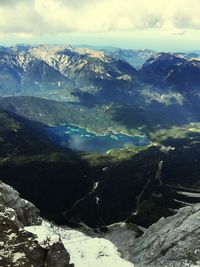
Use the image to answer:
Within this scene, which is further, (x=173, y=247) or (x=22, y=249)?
(x=173, y=247)

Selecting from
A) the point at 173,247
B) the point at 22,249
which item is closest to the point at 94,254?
the point at 22,249

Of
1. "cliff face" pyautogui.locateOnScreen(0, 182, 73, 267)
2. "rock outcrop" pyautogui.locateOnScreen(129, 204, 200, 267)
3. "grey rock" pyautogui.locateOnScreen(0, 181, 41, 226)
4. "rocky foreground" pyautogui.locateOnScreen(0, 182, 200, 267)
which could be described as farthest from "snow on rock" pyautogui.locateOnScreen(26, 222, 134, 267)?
"grey rock" pyautogui.locateOnScreen(0, 181, 41, 226)

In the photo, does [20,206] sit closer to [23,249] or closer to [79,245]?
[79,245]

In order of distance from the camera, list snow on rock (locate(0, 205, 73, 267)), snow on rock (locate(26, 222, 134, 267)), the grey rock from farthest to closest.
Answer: the grey rock, snow on rock (locate(26, 222, 134, 267)), snow on rock (locate(0, 205, 73, 267))

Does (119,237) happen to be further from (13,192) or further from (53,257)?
(53,257)

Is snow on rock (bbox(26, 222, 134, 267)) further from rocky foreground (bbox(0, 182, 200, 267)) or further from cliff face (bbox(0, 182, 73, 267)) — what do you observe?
cliff face (bbox(0, 182, 73, 267))

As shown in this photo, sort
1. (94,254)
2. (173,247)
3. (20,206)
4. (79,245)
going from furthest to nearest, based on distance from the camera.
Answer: (20,206) → (173,247) → (79,245) → (94,254)

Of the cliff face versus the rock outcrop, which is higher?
the cliff face

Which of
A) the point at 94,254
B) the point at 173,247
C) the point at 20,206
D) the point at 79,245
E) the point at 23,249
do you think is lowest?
the point at 173,247

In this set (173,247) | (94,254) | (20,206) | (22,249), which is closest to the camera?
(22,249)

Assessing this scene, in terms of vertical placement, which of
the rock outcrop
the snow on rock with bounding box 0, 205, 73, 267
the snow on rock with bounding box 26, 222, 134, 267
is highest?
the snow on rock with bounding box 0, 205, 73, 267
